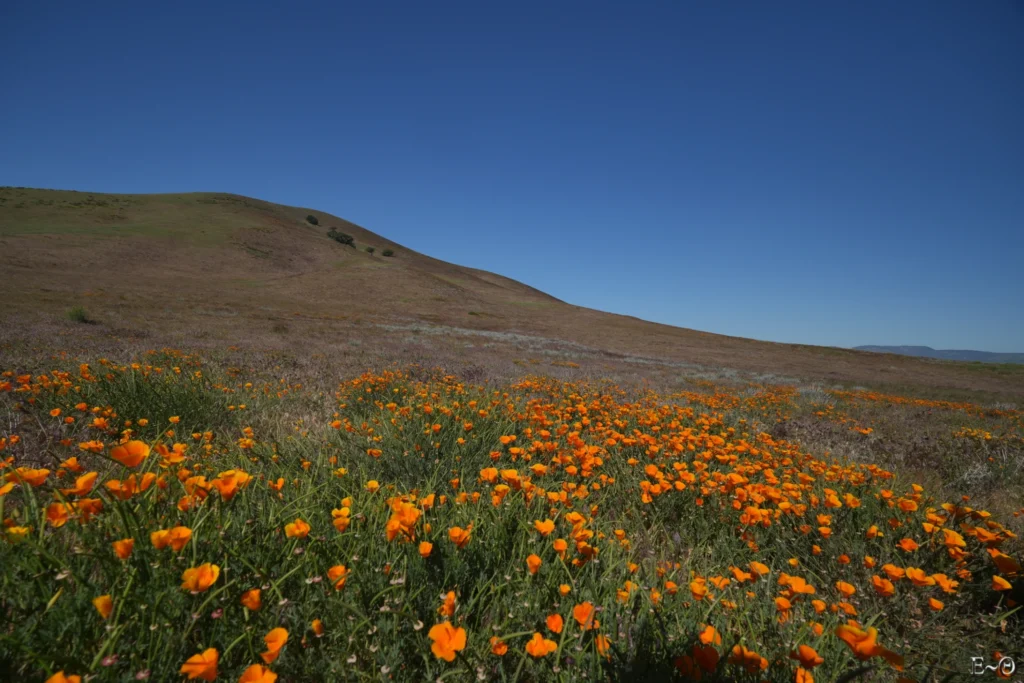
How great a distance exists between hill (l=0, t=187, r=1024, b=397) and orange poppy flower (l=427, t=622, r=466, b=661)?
10.1 meters

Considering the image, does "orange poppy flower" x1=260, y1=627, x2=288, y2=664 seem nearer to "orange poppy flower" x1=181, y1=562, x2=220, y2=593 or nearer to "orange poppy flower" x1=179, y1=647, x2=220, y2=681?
"orange poppy flower" x1=179, y1=647, x2=220, y2=681

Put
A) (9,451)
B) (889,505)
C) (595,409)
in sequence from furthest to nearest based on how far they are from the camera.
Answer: (595,409), (9,451), (889,505)

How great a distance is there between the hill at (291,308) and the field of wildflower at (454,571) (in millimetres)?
8456

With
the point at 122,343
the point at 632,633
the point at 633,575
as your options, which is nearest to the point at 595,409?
the point at 633,575

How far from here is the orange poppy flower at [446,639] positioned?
1.27 meters

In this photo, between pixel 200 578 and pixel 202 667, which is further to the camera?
pixel 200 578

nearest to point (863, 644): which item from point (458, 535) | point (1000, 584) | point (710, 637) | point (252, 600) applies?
point (710, 637)

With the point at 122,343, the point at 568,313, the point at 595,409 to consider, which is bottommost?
the point at 122,343

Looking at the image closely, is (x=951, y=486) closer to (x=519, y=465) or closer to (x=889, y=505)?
(x=889, y=505)

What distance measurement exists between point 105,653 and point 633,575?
2.04 metres

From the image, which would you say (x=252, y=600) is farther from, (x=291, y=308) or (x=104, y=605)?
(x=291, y=308)

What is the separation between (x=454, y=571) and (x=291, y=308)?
3183 cm

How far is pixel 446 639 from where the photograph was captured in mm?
1324

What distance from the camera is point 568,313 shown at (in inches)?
2094
